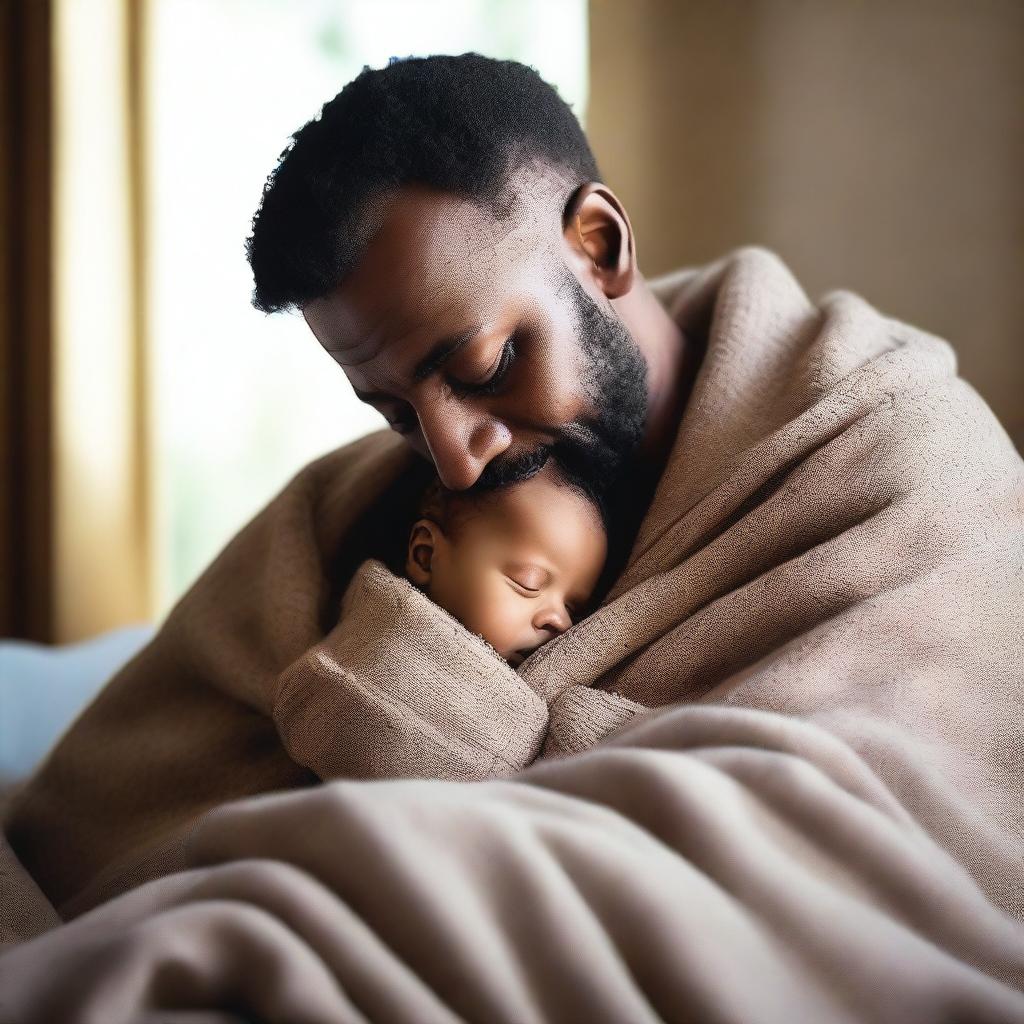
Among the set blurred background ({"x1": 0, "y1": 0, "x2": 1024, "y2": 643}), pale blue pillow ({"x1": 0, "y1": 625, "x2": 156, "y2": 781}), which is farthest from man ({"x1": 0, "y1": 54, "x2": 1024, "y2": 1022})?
blurred background ({"x1": 0, "y1": 0, "x2": 1024, "y2": 643})

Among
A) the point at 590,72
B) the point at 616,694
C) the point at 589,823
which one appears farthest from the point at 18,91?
the point at 589,823

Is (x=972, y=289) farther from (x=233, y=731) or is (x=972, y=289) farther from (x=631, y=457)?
(x=233, y=731)

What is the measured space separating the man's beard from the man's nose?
0.02 meters

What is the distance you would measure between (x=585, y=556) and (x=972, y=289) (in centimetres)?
82

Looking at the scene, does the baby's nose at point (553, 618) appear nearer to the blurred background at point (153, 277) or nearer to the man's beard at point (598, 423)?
the man's beard at point (598, 423)

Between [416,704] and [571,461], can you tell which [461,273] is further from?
[416,704]

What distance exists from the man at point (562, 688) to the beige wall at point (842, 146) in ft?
1.40

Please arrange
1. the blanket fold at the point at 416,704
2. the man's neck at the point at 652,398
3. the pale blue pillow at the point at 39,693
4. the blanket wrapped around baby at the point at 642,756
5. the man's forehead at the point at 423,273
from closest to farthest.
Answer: the blanket wrapped around baby at the point at 642,756
the blanket fold at the point at 416,704
the man's forehead at the point at 423,273
the man's neck at the point at 652,398
the pale blue pillow at the point at 39,693

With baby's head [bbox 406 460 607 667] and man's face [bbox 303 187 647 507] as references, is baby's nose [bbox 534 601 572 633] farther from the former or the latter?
man's face [bbox 303 187 647 507]

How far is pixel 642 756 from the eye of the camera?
0.57 m

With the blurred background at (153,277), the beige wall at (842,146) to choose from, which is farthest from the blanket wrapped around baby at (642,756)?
the blurred background at (153,277)

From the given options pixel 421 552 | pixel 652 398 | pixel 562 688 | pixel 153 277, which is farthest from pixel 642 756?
pixel 153 277

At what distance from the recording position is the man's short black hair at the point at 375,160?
2.91 ft

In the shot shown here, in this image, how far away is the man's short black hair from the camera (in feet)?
2.91
